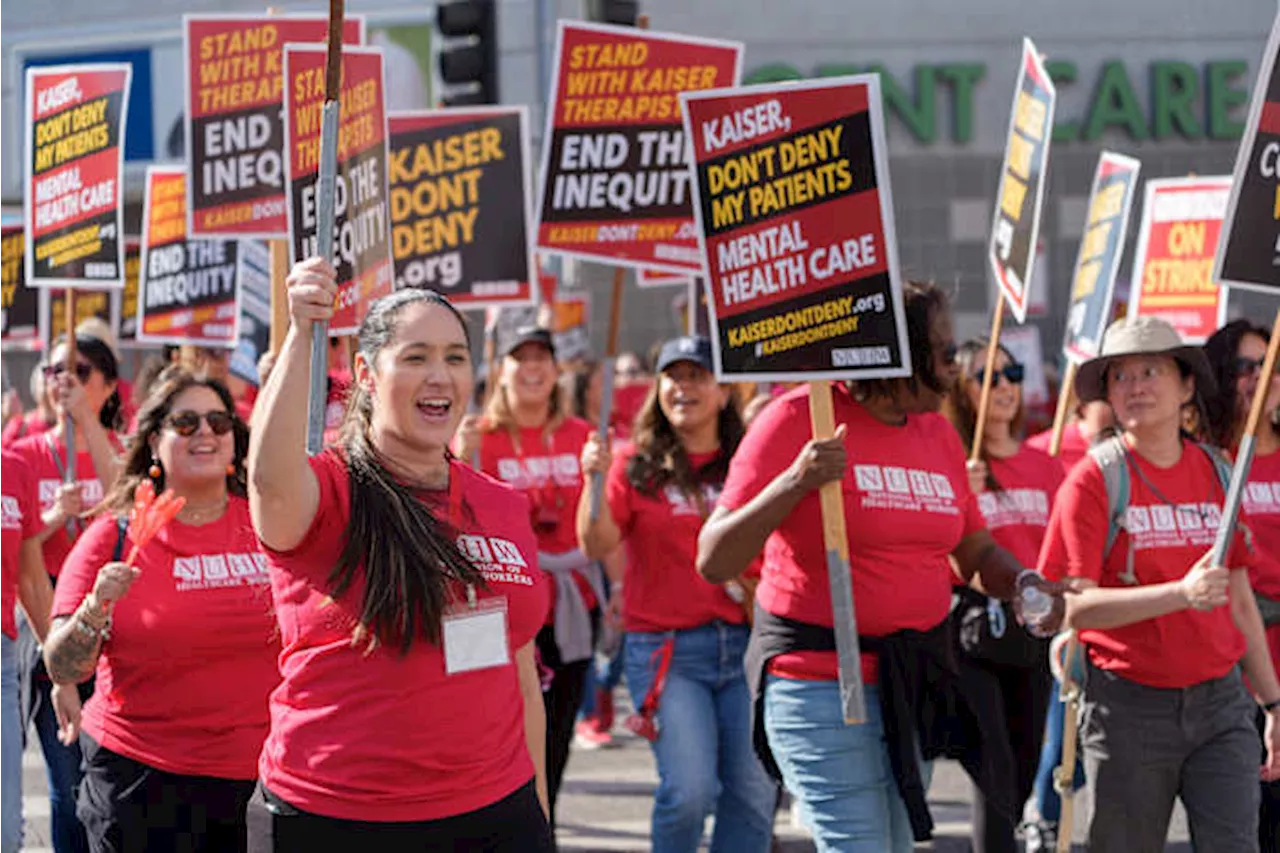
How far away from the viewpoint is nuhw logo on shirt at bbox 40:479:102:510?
332 inches

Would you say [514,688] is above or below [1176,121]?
below

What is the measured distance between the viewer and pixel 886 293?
5.80 meters

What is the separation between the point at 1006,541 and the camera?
8086mm

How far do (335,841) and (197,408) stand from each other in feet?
7.34

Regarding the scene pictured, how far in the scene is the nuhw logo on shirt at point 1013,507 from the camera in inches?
320

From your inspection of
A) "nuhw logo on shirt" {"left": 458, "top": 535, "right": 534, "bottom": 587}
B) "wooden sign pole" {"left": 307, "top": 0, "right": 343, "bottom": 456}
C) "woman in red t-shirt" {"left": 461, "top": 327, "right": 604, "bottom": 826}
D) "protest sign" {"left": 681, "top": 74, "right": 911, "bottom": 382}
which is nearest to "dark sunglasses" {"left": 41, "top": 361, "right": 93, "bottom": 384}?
"woman in red t-shirt" {"left": 461, "top": 327, "right": 604, "bottom": 826}

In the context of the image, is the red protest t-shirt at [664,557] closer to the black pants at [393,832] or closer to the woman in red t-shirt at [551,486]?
the woman in red t-shirt at [551,486]

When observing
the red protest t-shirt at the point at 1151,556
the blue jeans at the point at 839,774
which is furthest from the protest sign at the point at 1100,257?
the blue jeans at the point at 839,774

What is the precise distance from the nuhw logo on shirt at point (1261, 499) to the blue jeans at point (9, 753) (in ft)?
12.7

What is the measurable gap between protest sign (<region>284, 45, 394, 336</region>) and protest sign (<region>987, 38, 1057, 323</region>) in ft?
8.23

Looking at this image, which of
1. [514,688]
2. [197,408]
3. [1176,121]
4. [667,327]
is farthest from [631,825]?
[1176,121]

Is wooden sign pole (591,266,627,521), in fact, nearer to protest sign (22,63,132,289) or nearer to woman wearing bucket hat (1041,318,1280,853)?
protest sign (22,63,132,289)

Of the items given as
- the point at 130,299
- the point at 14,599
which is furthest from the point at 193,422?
the point at 130,299

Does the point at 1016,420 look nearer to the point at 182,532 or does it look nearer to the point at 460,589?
the point at 182,532
